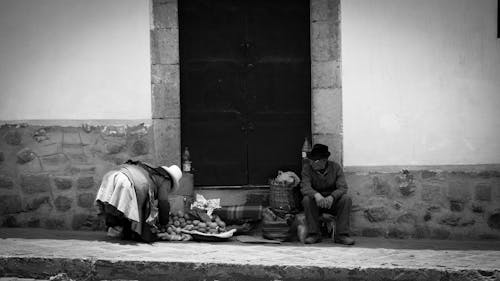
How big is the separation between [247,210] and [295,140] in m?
1.08

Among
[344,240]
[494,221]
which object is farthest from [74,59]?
[494,221]

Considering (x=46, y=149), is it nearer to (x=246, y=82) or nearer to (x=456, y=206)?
(x=246, y=82)

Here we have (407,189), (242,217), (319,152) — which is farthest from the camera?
(242,217)

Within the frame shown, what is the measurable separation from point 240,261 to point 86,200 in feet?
8.98

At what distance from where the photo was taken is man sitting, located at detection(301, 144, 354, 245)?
8.70 m

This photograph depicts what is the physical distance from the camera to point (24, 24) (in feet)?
30.9

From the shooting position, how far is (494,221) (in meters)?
9.01

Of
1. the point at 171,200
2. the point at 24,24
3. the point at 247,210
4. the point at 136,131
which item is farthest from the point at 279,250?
the point at 24,24

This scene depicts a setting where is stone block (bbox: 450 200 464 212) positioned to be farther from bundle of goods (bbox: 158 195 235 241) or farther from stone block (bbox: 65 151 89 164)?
stone block (bbox: 65 151 89 164)

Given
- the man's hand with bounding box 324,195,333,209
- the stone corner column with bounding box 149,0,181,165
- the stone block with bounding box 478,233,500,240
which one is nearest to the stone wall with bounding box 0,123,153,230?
the stone corner column with bounding box 149,0,181,165

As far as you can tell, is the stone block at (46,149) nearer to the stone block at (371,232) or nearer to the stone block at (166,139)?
→ the stone block at (166,139)

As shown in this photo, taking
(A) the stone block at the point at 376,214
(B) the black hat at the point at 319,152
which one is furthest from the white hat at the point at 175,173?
(A) the stone block at the point at 376,214

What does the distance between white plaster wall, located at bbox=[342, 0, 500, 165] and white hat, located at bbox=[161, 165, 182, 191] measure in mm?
2049

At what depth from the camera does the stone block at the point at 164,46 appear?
9.29 metres
